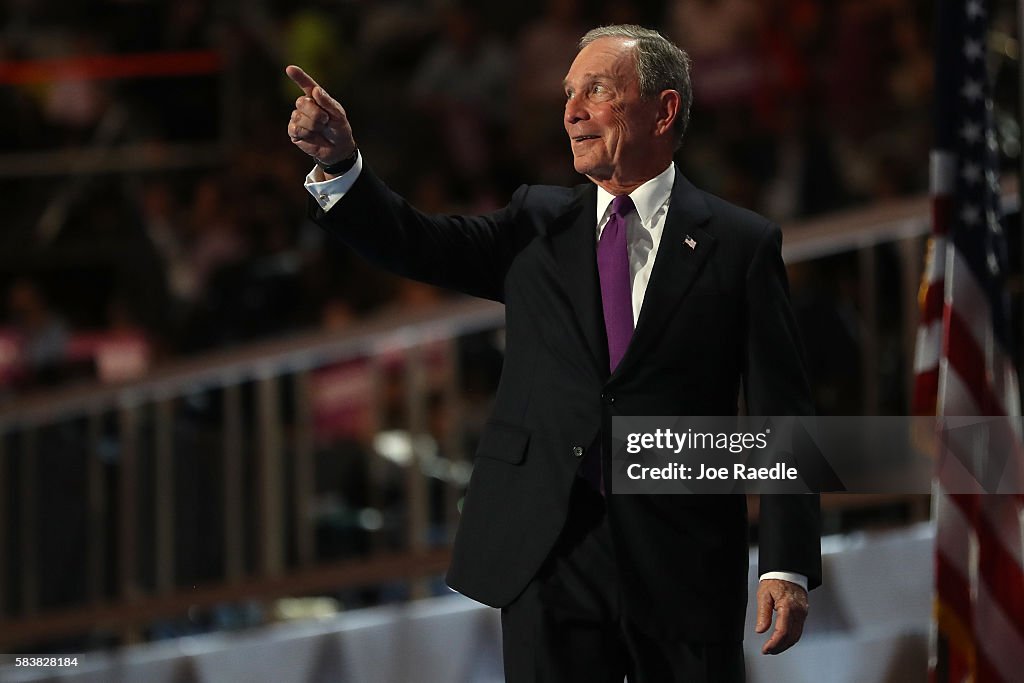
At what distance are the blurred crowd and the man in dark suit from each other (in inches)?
118

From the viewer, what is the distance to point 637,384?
8.27ft

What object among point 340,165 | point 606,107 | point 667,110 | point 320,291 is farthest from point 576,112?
point 320,291

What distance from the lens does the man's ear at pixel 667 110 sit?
2.57 m

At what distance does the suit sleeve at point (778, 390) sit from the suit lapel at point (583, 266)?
0.23m

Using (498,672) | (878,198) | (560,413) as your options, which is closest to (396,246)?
(560,413)

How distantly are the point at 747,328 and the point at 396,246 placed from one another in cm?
54

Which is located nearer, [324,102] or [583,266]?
[324,102]

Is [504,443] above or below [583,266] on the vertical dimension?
below

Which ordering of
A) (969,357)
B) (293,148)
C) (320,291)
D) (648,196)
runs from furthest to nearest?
(293,148)
(320,291)
(969,357)
(648,196)

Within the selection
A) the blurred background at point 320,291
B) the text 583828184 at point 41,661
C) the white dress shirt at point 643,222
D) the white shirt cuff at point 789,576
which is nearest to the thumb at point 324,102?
the white dress shirt at point 643,222

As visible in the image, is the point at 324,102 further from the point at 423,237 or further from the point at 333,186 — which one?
the point at 423,237

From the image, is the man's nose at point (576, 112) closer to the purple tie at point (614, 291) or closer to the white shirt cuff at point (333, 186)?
the purple tie at point (614, 291)

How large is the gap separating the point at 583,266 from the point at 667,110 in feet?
0.88

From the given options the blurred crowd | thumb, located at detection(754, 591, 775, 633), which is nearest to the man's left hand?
thumb, located at detection(754, 591, 775, 633)
